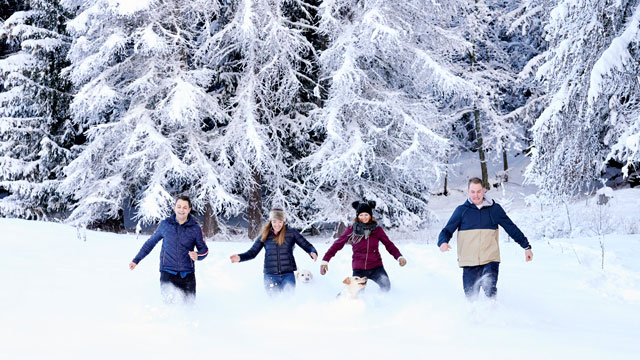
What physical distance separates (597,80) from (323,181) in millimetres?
6168

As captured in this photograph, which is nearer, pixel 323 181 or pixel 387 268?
pixel 387 268

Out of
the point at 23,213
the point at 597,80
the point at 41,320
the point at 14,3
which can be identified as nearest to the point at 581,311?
the point at 597,80

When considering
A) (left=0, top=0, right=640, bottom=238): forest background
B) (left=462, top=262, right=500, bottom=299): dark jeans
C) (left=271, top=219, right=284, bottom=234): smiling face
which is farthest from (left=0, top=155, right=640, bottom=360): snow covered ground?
(left=0, top=0, right=640, bottom=238): forest background

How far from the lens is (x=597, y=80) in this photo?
830 cm

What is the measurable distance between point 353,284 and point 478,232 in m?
1.42

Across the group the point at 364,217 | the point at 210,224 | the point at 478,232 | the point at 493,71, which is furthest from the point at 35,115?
the point at 493,71

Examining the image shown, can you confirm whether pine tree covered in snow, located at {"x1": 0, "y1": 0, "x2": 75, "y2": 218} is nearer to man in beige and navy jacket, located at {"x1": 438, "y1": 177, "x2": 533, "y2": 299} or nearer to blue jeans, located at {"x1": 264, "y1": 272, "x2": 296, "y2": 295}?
blue jeans, located at {"x1": 264, "y1": 272, "x2": 296, "y2": 295}

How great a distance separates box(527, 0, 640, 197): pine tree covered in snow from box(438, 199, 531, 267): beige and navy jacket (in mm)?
3528

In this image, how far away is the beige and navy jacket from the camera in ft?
18.5

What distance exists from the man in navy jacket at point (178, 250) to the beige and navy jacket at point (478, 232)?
2.69m

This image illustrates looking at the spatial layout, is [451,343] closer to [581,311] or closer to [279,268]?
[581,311]

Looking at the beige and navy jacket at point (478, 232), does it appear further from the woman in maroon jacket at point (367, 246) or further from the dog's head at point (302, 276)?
the dog's head at point (302, 276)

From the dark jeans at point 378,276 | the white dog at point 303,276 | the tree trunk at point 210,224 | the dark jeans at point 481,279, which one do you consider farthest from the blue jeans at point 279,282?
the tree trunk at point 210,224

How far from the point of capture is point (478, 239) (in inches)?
223
